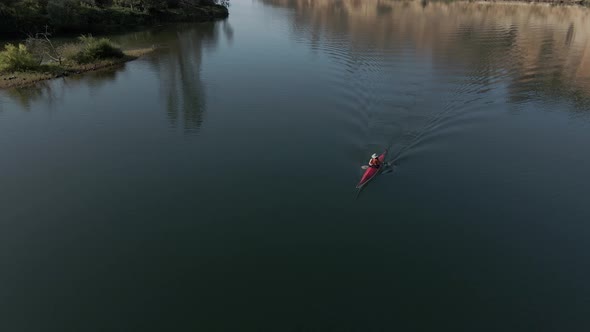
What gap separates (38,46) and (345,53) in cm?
2672

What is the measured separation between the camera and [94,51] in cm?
2981

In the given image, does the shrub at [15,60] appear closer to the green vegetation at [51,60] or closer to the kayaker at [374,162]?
the green vegetation at [51,60]

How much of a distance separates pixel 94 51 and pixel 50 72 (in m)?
4.33

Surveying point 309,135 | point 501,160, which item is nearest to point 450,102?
point 501,160

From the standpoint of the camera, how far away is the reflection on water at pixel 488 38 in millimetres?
27250

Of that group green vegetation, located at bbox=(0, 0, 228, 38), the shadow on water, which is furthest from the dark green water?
green vegetation, located at bbox=(0, 0, 228, 38)

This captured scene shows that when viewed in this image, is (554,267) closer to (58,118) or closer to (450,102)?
(450,102)

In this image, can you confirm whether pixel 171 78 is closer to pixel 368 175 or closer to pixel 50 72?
pixel 50 72

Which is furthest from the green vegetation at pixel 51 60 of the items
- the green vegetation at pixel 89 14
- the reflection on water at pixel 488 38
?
the reflection on water at pixel 488 38

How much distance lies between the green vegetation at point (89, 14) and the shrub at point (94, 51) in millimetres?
11256

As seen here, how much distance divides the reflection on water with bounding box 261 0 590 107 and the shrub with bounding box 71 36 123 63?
59.6 feet

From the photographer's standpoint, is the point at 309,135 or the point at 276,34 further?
the point at 276,34

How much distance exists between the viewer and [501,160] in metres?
16.9

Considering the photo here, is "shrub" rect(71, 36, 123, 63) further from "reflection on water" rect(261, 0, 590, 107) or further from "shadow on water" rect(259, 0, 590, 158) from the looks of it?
"reflection on water" rect(261, 0, 590, 107)
